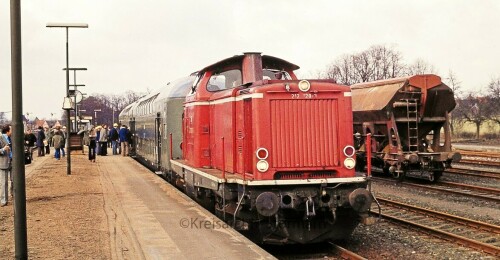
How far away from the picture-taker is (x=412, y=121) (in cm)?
1800

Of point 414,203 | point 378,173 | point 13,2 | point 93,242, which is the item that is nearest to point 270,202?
point 93,242

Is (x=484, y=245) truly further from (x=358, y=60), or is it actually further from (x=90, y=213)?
(x=358, y=60)

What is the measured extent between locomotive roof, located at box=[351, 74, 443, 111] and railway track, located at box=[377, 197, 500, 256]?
19.2ft

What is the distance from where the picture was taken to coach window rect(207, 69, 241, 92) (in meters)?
10.1

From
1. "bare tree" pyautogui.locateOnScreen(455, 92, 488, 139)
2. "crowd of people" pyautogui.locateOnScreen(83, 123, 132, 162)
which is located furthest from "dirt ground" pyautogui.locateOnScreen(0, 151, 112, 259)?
"bare tree" pyautogui.locateOnScreen(455, 92, 488, 139)

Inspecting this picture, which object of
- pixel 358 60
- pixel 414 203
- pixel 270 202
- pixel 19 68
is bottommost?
pixel 414 203

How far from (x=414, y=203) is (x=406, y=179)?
6144mm

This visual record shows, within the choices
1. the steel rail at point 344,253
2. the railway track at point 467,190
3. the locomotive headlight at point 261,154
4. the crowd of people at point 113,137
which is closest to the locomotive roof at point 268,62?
the locomotive headlight at point 261,154

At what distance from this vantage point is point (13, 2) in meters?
5.98

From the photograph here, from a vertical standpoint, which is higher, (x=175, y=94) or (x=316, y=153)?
(x=175, y=94)

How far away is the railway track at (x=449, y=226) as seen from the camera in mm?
9039

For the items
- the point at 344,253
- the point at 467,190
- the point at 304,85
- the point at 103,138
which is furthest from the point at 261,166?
the point at 103,138

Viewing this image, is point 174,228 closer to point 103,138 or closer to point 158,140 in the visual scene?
point 158,140

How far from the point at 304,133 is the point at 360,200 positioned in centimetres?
140
